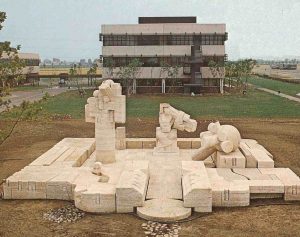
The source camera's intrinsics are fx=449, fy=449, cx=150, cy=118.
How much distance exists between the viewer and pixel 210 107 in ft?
157

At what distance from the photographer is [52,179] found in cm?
1728

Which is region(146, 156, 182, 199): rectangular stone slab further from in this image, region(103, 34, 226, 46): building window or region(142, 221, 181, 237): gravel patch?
region(103, 34, 226, 46): building window

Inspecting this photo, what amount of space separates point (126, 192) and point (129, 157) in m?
7.49

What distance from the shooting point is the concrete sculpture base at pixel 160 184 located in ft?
50.4

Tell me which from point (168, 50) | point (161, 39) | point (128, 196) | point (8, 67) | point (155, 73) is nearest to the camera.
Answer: point (8, 67)

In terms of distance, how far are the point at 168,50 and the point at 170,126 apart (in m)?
42.7

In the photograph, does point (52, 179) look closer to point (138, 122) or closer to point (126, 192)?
point (126, 192)

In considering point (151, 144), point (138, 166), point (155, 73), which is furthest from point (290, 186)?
point (155, 73)

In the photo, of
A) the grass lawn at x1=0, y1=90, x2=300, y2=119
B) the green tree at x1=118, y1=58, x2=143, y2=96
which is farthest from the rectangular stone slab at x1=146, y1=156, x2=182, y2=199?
the green tree at x1=118, y1=58, x2=143, y2=96

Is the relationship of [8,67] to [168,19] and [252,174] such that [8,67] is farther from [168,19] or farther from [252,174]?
[168,19]

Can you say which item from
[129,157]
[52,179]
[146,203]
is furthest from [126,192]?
[129,157]

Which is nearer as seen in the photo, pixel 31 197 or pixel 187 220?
pixel 187 220

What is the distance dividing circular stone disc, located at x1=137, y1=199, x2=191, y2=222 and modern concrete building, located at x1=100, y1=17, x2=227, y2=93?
4804 centimetres

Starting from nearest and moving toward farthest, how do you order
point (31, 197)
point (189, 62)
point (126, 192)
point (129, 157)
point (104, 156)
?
1. point (126, 192)
2. point (31, 197)
3. point (104, 156)
4. point (129, 157)
5. point (189, 62)
